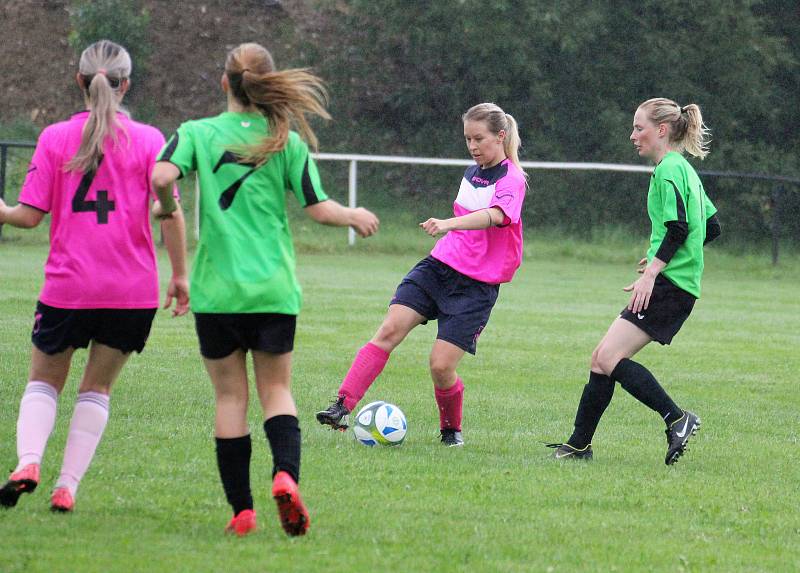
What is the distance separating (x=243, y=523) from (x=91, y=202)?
1.25m

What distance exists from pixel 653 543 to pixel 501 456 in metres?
1.77

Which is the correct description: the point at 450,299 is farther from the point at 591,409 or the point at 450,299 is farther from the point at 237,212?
the point at 237,212

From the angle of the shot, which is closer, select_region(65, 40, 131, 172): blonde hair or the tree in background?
select_region(65, 40, 131, 172): blonde hair

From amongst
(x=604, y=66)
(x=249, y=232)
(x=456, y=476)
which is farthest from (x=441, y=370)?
(x=604, y=66)

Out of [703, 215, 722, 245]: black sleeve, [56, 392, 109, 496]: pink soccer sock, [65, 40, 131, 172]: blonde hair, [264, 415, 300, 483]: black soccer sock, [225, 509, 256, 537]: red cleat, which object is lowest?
[225, 509, 256, 537]: red cleat

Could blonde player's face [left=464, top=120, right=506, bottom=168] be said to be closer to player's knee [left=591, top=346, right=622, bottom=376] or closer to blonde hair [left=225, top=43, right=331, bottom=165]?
player's knee [left=591, top=346, right=622, bottom=376]

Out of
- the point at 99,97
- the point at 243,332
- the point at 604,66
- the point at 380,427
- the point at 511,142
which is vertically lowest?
the point at 604,66

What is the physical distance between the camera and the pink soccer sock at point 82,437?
4812 mm

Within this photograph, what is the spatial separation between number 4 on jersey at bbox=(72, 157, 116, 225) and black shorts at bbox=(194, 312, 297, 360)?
55cm

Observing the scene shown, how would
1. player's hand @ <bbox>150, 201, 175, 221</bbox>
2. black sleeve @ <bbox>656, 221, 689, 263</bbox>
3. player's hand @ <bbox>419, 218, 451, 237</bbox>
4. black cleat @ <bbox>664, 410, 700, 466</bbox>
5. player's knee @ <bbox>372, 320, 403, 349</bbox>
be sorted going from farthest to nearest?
1. player's knee @ <bbox>372, 320, 403, 349</bbox>
2. black cleat @ <bbox>664, 410, 700, 466</bbox>
3. black sleeve @ <bbox>656, 221, 689, 263</bbox>
4. player's hand @ <bbox>419, 218, 451, 237</bbox>
5. player's hand @ <bbox>150, 201, 175, 221</bbox>

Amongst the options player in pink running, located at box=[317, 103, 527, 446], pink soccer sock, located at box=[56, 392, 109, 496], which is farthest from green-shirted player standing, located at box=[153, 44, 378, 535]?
player in pink running, located at box=[317, 103, 527, 446]

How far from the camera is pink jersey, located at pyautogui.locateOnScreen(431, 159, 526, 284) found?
260 inches

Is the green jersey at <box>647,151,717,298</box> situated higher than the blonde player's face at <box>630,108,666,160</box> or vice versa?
the blonde player's face at <box>630,108,666,160</box>

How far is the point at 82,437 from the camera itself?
4832mm
